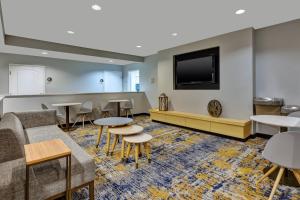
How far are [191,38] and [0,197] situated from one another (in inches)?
184

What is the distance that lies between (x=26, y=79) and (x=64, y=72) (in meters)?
1.33

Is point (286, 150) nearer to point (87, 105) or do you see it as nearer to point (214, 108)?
point (214, 108)

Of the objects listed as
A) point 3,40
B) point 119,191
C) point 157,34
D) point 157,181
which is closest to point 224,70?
point 157,34

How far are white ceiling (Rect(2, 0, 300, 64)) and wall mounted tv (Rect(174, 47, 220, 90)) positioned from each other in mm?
546

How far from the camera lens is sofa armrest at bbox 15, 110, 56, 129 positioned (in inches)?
121

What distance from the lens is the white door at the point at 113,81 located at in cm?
805

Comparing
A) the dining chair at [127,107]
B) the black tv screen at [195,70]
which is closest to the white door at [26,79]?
the dining chair at [127,107]

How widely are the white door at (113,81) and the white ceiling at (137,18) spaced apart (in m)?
3.61

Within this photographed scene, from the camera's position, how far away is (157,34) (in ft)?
13.8

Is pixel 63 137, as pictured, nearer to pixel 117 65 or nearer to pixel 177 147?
pixel 177 147

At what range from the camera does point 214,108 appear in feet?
14.3

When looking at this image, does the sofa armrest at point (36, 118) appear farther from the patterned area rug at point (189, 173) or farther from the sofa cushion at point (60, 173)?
the sofa cushion at point (60, 173)

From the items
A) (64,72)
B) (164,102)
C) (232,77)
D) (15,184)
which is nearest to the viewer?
(15,184)

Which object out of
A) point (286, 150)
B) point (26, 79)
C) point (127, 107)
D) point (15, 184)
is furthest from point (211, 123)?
point (26, 79)
